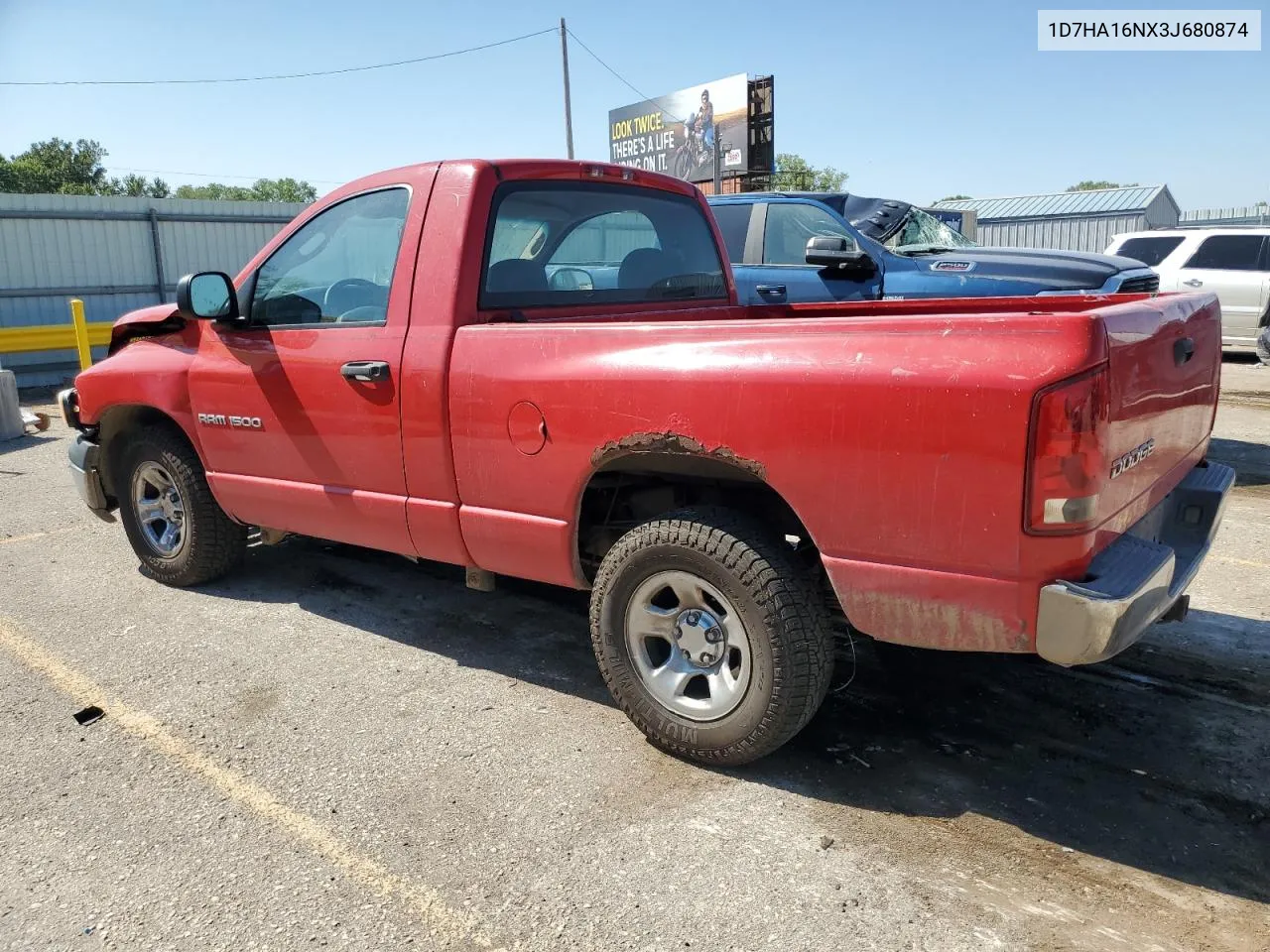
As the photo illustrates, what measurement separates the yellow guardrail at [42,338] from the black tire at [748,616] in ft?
43.2

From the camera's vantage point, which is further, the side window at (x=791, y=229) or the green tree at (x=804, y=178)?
the green tree at (x=804, y=178)

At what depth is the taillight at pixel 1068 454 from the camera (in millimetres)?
2377

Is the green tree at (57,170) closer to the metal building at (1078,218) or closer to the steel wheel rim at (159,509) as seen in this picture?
the metal building at (1078,218)

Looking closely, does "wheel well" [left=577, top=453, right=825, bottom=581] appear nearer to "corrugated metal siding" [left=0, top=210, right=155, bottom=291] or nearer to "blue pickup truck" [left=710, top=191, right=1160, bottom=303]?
"blue pickup truck" [left=710, top=191, right=1160, bottom=303]

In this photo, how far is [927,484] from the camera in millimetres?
2576

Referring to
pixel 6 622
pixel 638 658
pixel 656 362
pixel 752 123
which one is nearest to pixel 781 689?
pixel 638 658

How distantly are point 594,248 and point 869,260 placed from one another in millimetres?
4023

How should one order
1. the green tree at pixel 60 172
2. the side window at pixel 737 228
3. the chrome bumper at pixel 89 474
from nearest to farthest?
the chrome bumper at pixel 89 474, the side window at pixel 737 228, the green tree at pixel 60 172

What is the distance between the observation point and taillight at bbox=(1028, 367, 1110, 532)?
93.6 inches

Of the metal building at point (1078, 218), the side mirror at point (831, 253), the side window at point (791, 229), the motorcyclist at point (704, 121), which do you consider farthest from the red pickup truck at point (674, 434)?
the metal building at point (1078, 218)

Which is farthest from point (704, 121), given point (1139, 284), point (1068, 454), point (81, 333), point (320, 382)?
point (1068, 454)

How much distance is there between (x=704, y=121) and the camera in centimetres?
3316

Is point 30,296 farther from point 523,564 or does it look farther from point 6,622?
point 523,564

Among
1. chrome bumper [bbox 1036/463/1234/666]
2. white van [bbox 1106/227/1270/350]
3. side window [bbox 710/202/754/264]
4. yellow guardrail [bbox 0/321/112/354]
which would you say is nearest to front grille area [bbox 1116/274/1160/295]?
side window [bbox 710/202/754/264]
